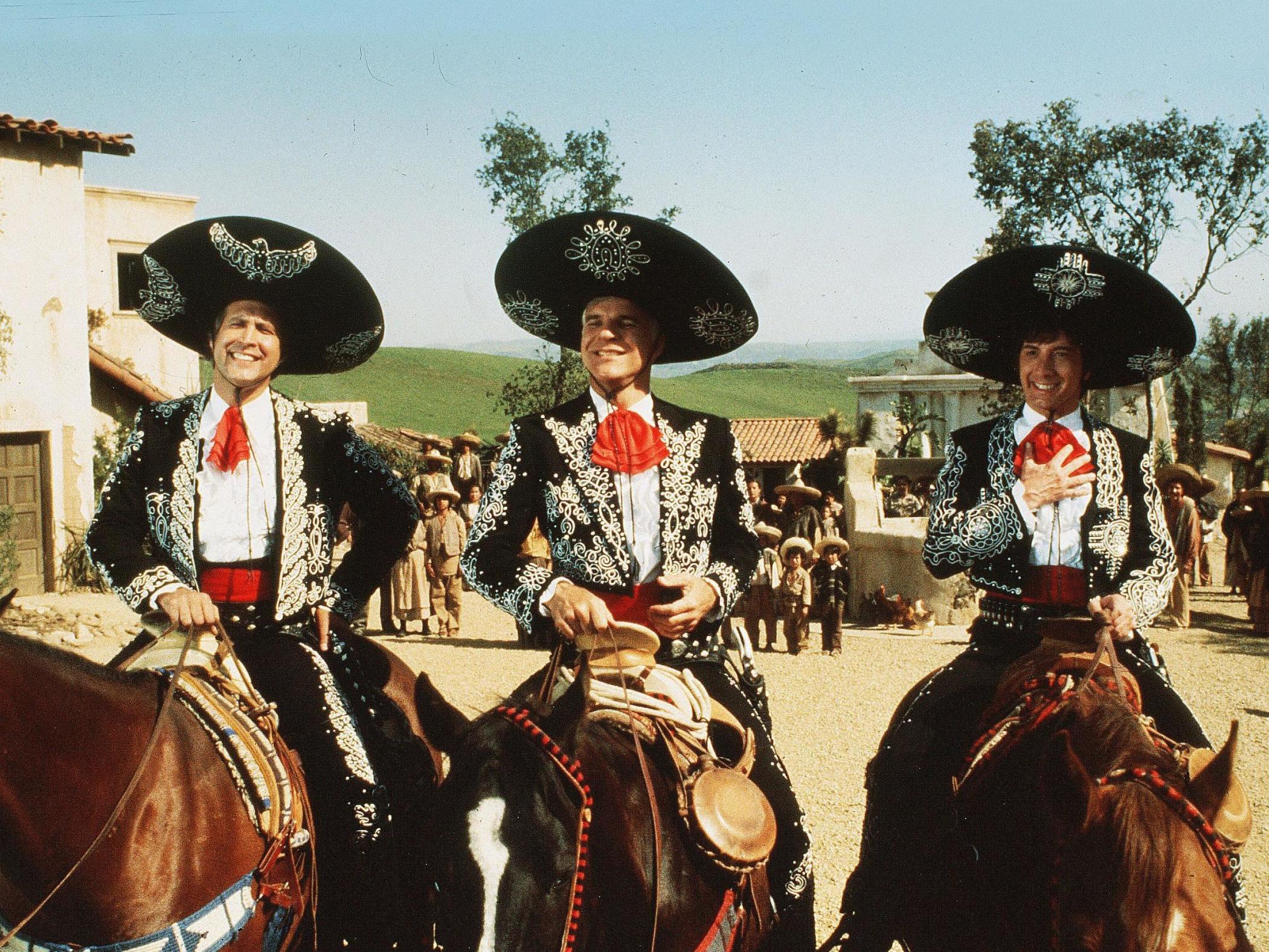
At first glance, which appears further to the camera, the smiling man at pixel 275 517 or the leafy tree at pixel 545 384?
the leafy tree at pixel 545 384

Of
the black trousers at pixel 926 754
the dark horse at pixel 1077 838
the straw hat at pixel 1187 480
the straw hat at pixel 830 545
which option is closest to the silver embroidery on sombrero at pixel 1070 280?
the black trousers at pixel 926 754

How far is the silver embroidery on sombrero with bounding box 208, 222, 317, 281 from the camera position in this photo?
414cm

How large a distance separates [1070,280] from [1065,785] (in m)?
1.93

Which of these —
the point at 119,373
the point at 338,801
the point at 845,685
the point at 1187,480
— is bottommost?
the point at 845,685

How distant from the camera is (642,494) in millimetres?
3656

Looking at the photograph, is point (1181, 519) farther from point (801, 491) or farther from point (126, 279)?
point (126, 279)

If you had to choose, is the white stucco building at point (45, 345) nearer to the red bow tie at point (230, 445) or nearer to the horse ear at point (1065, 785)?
the red bow tie at point (230, 445)

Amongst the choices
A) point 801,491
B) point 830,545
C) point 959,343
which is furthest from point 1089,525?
point 801,491

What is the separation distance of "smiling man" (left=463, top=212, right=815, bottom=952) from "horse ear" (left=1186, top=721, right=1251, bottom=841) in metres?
1.24

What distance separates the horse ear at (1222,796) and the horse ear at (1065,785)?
217 mm

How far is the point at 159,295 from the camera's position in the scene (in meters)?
4.34

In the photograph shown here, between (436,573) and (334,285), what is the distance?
38.4 feet

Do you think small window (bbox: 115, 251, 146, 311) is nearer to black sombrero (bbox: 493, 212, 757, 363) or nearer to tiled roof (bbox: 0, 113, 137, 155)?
tiled roof (bbox: 0, 113, 137, 155)

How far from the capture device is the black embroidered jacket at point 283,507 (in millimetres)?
3900
